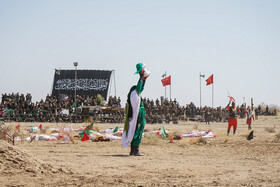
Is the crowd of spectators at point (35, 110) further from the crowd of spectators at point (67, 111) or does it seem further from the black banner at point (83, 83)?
the black banner at point (83, 83)

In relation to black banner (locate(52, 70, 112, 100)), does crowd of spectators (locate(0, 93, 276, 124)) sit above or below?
below

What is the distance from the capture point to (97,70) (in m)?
48.2

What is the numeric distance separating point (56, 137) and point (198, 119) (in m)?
25.6

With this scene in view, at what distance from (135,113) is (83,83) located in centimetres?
3761

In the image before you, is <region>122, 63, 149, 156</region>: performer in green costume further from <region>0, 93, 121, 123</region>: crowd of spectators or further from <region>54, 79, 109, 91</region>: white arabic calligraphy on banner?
<region>54, 79, 109, 91</region>: white arabic calligraphy on banner

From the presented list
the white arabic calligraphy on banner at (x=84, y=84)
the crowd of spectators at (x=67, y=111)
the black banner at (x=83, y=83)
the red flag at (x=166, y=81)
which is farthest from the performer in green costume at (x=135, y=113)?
the white arabic calligraphy on banner at (x=84, y=84)

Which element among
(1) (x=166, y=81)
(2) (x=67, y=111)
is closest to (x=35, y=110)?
(2) (x=67, y=111)

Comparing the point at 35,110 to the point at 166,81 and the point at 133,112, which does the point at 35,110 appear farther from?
the point at 133,112

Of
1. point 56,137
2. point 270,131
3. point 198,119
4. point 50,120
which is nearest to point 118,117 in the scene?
point 50,120

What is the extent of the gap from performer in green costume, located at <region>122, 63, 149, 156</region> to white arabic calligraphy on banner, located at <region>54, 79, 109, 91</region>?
36.5m

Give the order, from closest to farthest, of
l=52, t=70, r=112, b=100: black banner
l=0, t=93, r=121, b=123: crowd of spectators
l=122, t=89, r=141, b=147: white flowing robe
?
l=122, t=89, r=141, b=147: white flowing robe → l=0, t=93, r=121, b=123: crowd of spectators → l=52, t=70, r=112, b=100: black banner

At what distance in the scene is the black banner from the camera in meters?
46.4

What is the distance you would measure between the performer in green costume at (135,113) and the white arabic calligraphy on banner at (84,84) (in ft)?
120

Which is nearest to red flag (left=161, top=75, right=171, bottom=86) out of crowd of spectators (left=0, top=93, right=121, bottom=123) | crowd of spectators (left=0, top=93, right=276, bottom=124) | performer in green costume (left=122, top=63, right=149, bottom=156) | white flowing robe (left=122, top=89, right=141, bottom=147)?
crowd of spectators (left=0, top=93, right=276, bottom=124)
